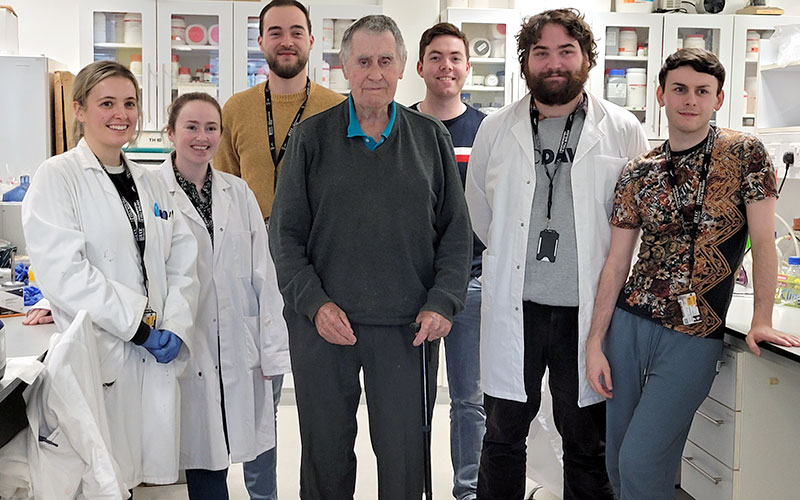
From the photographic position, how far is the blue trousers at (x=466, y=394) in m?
2.81

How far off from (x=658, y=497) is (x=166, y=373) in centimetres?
133

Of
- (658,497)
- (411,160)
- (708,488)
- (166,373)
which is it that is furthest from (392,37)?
(708,488)

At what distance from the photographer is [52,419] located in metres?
1.67

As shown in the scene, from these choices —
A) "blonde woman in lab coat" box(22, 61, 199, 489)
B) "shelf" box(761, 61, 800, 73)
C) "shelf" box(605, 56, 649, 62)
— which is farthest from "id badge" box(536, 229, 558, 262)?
"shelf" box(605, 56, 649, 62)

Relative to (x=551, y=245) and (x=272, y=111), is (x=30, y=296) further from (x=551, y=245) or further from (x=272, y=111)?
(x=551, y=245)

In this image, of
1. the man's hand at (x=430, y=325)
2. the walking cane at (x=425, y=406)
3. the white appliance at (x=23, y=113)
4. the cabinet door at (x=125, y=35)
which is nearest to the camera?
the man's hand at (x=430, y=325)

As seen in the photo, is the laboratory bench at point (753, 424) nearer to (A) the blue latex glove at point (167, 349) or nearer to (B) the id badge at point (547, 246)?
(B) the id badge at point (547, 246)

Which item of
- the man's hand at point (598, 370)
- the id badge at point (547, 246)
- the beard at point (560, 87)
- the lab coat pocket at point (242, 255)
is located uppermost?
the beard at point (560, 87)

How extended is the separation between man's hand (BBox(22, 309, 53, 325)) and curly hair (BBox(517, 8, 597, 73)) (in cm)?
163

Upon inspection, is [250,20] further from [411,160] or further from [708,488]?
[708,488]

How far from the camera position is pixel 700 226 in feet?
6.73

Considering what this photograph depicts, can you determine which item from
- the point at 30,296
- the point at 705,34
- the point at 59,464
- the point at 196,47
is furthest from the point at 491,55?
the point at 59,464

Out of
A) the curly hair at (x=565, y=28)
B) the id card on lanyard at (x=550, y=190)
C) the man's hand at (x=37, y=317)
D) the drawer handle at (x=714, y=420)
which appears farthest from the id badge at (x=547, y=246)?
the man's hand at (x=37, y=317)

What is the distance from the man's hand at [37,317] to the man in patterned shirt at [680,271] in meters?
1.63
